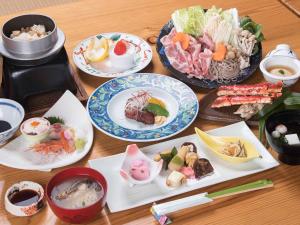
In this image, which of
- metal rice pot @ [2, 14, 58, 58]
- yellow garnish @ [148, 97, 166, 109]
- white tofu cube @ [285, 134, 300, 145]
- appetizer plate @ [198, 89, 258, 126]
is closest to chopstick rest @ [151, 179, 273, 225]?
white tofu cube @ [285, 134, 300, 145]

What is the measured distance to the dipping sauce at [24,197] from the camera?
1.16 m

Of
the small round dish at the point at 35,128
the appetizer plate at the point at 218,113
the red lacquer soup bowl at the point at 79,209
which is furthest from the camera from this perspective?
the appetizer plate at the point at 218,113

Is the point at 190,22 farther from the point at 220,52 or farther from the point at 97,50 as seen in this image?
the point at 97,50

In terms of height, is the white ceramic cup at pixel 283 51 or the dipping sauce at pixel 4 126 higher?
the white ceramic cup at pixel 283 51

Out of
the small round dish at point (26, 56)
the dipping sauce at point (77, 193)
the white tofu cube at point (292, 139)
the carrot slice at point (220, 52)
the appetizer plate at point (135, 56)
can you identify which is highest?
the small round dish at point (26, 56)

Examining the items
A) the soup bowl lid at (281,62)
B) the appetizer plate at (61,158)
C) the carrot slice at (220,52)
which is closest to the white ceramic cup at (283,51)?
the soup bowl lid at (281,62)

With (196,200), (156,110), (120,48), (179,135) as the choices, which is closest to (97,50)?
(120,48)

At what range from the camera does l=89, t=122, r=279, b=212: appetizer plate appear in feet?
3.88

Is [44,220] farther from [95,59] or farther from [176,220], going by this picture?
[95,59]

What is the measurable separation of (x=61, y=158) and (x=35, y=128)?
11 centimetres

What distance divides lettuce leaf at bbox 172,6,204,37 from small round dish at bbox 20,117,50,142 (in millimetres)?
583

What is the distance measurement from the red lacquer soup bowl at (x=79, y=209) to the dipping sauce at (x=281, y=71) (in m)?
0.70

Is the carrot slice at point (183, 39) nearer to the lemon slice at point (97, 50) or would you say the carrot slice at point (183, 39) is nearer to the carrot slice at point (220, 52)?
the carrot slice at point (220, 52)

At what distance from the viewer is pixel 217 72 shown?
1541mm
